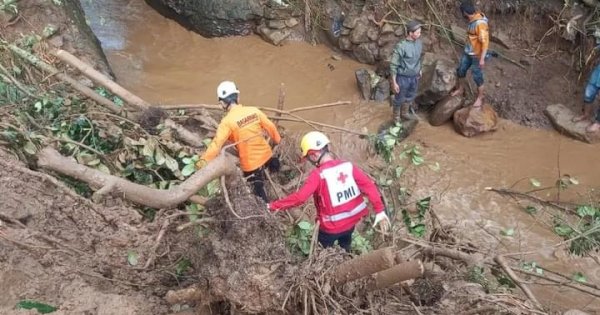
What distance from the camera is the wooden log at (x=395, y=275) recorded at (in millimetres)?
3209

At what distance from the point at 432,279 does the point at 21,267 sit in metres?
2.75

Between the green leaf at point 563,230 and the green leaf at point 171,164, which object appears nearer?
the green leaf at point 563,230

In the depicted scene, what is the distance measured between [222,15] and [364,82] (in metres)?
3.00

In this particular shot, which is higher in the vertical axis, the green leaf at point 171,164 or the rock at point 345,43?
the green leaf at point 171,164

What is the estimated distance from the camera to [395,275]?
11.0 ft

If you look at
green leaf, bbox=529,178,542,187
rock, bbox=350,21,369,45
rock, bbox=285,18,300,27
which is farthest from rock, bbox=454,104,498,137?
rock, bbox=285,18,300,27

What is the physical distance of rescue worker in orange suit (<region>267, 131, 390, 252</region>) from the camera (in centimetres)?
435

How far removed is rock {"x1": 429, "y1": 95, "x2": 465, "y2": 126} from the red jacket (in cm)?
386

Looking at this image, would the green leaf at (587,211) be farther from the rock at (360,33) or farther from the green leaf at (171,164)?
the rock at (360,33)

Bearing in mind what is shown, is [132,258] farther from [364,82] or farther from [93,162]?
[364,82]

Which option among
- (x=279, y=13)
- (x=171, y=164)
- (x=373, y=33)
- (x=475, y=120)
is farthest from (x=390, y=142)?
(x=279, y=13)

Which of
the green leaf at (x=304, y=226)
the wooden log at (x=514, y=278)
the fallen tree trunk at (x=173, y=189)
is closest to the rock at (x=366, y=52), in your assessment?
the green leaf at (x=304, y=226)

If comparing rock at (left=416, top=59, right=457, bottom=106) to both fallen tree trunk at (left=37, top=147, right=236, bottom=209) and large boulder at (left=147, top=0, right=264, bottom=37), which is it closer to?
large boulder at (left=147, top=0, right=264, bottom=37)

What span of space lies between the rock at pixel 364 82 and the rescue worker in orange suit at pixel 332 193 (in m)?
4.25
